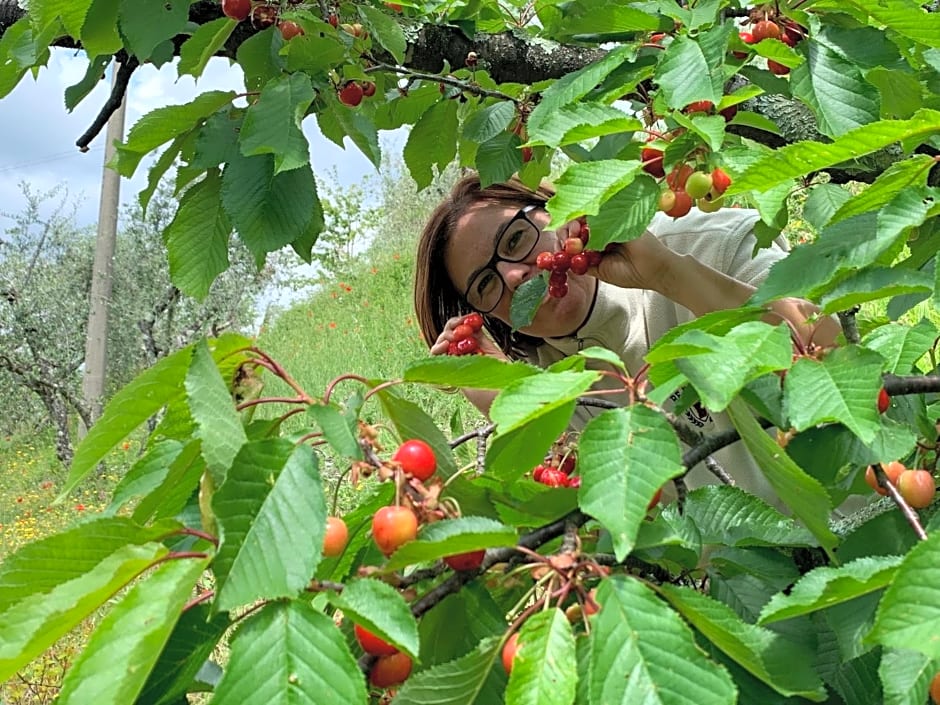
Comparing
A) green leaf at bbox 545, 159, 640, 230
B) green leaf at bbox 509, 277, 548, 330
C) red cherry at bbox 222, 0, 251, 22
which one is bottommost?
green leaf at bbox 509, 277, 548, 330

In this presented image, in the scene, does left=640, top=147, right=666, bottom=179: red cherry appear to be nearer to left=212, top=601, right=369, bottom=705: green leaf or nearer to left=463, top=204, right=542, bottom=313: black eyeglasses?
left=212, top=601, right=369, bottom=705: green leaf

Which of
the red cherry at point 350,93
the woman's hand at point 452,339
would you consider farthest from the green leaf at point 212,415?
the woman's hand at point 452,339

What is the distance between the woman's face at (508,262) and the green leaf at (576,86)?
706 mm

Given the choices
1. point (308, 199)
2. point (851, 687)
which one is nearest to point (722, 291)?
point (308, 199)

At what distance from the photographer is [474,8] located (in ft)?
4.32

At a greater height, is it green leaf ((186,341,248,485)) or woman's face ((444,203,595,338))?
green leaf ((186,341,248,485))

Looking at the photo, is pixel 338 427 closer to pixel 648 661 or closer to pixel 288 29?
pixel 648 661

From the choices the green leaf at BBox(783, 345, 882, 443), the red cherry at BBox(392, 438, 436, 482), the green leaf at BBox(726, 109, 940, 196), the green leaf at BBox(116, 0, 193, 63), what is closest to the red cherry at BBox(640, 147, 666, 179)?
the green leaf at BBox(726, 109, 940, 196)

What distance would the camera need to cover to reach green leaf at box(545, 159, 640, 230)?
730 millimetres

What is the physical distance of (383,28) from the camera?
1.17 m

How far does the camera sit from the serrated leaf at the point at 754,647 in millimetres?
470

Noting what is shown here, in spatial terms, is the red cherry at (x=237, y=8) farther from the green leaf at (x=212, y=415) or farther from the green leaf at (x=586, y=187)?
the green leaf at (x=212, y=415)

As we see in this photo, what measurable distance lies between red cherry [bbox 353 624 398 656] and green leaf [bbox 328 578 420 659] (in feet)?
0.18

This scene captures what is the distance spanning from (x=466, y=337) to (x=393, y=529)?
98cm
